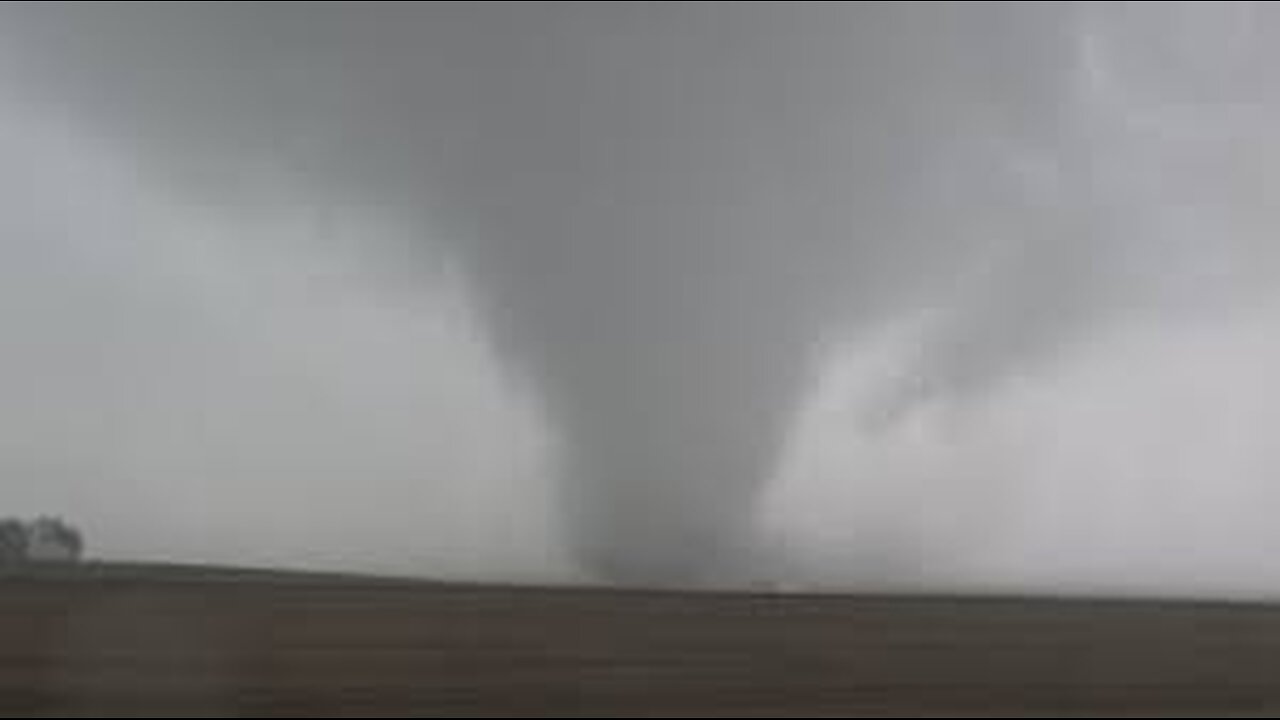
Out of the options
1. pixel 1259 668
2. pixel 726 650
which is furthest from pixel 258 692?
pixel 1259 668

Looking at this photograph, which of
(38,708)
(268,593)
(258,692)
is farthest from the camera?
(268,593)

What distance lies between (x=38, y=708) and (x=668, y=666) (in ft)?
37.7

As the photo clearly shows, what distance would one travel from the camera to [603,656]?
1384 inches

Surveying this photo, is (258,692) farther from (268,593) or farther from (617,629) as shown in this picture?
(268,593)

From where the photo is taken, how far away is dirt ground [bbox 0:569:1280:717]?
27031 mm

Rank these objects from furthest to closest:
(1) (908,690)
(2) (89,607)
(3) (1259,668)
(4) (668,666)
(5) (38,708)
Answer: (2) (89,607) < (3) (1259,668) < (4) (668,666) < (1) (908,690) < (5) (38,708)

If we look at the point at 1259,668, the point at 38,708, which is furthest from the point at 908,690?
the point at 38,708

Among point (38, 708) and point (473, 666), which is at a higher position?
point (473, 666)

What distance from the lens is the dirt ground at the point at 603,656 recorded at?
88.7ft

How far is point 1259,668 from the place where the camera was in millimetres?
37062

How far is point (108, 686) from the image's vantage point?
27672 mm

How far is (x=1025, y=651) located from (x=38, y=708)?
1887cm

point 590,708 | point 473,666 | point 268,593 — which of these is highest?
point 268,593

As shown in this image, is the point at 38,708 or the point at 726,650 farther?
the point at 726,650
